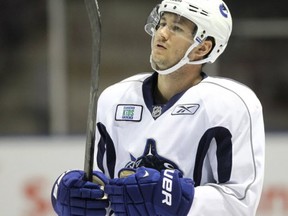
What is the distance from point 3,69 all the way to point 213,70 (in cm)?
109

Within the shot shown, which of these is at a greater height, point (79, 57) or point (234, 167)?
point (234, 167)

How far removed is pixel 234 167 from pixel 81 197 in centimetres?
35

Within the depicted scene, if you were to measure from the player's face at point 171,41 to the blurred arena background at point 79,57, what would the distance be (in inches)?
79.5

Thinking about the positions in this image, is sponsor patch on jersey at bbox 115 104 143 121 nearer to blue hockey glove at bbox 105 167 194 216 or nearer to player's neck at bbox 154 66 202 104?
player's neck at bbox 154 66 202 104

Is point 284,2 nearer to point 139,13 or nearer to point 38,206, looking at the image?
point 139,13

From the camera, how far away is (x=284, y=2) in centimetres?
444

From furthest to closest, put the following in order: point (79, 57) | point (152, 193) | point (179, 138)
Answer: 1. point (79, 57)
2. point (179, 138)
3. point (152, 193)

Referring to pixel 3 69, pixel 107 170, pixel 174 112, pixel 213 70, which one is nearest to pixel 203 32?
pixel 174 112

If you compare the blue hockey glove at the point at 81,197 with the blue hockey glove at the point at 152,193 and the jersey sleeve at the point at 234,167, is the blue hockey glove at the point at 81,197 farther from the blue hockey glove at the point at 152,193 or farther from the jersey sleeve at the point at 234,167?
the jersey sleeve at the point at 234,167

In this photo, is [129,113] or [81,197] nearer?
[81,197]

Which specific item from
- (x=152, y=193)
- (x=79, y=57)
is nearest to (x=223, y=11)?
(x=152, y=193)

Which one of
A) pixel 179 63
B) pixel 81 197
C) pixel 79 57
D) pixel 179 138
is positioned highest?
pixel 179 63

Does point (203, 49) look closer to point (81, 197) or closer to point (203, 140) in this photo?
point (203, 140)

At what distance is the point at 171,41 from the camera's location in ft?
6.51
